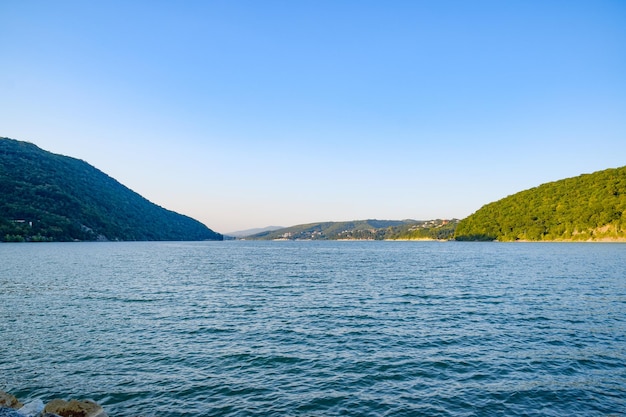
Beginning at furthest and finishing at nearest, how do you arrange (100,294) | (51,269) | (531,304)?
(51,269)
(100,294)
(531,304)

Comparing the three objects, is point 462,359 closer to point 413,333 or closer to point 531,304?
point 413,333

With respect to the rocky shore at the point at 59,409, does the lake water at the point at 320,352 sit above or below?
below

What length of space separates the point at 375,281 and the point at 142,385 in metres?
47.8

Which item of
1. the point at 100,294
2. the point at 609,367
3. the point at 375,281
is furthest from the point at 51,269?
the point at 609,367

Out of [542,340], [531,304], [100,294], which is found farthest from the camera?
[100,294]

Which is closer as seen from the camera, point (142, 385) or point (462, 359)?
point (142, 385)

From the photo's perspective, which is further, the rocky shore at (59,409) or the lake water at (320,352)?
the lake water at (320,352)

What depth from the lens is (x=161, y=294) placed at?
1923 inches

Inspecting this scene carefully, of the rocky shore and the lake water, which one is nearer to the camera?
the rocky shore

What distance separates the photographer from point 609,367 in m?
21.8

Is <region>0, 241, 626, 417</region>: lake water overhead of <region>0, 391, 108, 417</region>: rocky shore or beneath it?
beneath

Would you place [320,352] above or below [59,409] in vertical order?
below

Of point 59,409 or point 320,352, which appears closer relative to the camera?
point 59,409

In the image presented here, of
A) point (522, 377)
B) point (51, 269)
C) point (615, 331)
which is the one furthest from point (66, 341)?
point (51, 269)
